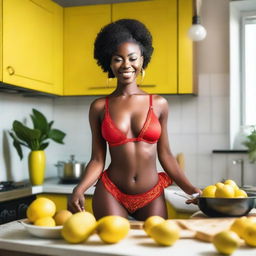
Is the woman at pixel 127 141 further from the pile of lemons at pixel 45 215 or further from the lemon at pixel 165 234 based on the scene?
the lemon at pixel 165 234

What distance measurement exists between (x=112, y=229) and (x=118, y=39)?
27.5 inches

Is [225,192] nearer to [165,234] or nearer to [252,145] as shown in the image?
[165,234]

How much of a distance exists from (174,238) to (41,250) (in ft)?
1.00

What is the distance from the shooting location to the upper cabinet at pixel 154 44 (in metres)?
2.71

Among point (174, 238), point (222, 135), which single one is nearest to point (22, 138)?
point (222, 135)

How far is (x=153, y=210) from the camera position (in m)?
1.43

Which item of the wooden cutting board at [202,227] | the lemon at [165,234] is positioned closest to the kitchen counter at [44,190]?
the wooden cutting board at [202,227]

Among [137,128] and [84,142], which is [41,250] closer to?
[137,128]

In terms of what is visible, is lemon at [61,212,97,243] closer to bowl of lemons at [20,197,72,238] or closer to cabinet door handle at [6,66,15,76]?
bowl of lemons at [20,197,72,238]

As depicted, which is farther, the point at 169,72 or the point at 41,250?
the point at 169,72

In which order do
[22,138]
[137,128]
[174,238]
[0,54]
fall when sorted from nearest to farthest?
1. [174,238]
2. [137,128]
3. [0,54]
4. [22,138]

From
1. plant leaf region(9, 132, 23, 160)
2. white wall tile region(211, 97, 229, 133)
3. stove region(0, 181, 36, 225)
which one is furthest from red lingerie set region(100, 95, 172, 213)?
white wall tile region(211, 97, 229, 133)

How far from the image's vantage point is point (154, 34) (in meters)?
2.76

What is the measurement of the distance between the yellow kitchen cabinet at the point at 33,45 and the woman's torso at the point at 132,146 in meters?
1.13
